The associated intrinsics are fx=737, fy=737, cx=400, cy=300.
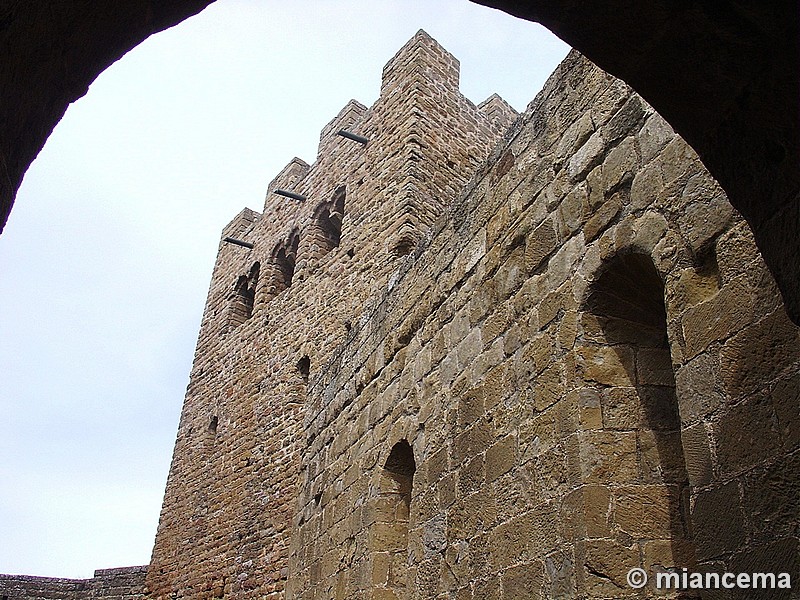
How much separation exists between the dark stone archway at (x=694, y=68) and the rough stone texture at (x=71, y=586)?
1363 cm

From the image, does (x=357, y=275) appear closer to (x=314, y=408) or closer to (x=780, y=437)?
(x=314, y=408)

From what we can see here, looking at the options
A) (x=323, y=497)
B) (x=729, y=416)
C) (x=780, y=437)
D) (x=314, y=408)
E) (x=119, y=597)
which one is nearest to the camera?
(x=780, y=437)

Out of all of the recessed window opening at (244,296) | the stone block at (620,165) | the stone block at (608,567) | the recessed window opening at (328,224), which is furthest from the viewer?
the recessed window opening at (244,296)

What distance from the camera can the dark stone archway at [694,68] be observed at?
4.19 ft

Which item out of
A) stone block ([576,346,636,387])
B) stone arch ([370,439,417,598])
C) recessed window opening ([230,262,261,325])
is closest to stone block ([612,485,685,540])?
stone block ([576,346,636,387])

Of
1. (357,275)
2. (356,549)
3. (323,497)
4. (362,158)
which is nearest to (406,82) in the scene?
(362,158)

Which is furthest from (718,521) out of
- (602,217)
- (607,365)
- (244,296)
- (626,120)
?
(244,296)

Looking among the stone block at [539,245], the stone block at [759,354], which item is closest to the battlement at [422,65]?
the stone block at [539,245]

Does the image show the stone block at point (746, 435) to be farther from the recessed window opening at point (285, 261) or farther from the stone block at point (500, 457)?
the recessed window opening at point (285, 261)

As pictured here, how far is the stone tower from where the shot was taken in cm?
932

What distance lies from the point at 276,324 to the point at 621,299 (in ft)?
29.1

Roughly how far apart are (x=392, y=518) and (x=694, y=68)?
3.55 metres

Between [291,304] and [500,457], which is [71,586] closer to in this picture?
[291,304]

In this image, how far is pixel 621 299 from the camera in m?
2.95
